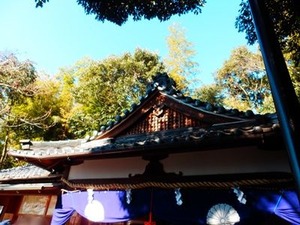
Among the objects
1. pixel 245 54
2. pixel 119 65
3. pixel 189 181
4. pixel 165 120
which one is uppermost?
pixel 245 54

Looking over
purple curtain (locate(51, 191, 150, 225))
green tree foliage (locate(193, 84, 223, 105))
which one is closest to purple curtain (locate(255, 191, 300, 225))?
purple curtain (locate(51, 191, 150, 225))

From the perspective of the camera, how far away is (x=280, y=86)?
138 centimetres

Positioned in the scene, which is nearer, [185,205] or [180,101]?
[185,205]

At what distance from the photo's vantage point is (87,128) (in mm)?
20266

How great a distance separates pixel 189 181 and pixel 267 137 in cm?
173

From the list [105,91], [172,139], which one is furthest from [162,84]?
[105,91]

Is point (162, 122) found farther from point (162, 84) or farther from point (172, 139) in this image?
point (172, 139)

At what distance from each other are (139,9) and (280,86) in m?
5.69

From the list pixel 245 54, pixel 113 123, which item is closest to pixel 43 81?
pixel 113 123

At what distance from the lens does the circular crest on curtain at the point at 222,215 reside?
173 inches

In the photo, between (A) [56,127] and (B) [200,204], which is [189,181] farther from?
(A) [56,127]

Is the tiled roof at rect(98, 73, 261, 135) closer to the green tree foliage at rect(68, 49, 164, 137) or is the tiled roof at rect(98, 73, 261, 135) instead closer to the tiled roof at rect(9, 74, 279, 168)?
the tiled roof at rect(9, 74, 279, 168)

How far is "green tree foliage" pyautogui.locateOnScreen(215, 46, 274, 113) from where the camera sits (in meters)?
23.1

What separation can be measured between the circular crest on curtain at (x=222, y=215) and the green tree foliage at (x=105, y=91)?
15.7 m
